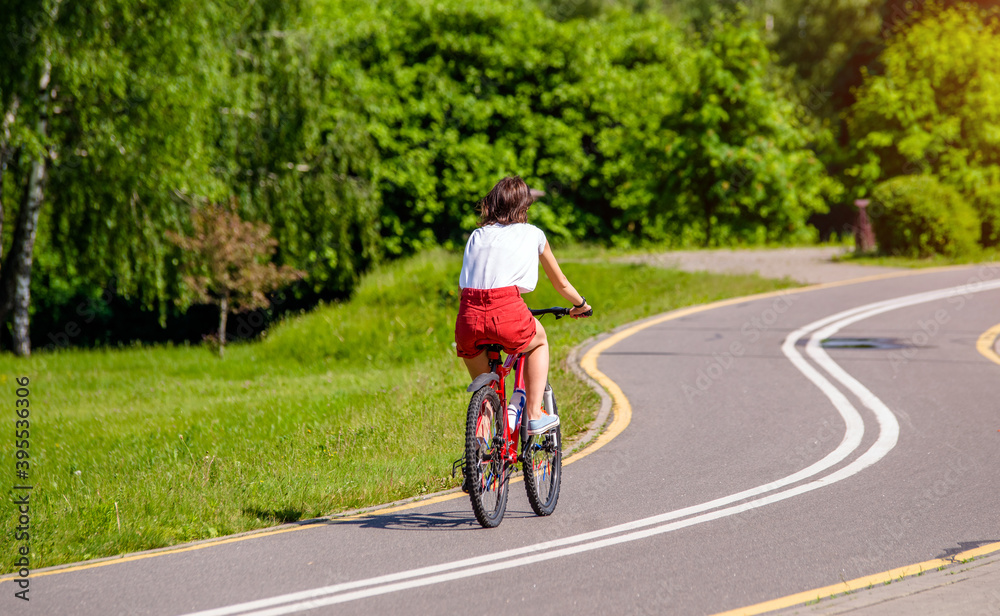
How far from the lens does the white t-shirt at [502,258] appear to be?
548 cm

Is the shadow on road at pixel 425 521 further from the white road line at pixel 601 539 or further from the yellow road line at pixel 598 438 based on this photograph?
the white road line at pixel 601 539

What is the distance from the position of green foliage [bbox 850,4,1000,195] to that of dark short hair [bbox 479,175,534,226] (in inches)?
1105

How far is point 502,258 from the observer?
5488mm

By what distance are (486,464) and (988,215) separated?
74.8 ft

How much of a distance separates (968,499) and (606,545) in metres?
2.59

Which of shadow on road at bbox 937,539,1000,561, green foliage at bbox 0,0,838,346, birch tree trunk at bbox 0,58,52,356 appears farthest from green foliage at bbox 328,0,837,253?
shadow on road at bbox 937,539,1000,561

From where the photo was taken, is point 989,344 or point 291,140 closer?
point 989,344

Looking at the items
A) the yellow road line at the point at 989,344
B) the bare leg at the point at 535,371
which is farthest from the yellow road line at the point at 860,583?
the yellow road line at the point at 989,344

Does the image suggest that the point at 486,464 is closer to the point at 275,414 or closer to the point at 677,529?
the point at 677,529

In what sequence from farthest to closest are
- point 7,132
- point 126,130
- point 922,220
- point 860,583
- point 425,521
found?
point 922,220 → point 126,130 → point 7,132 → point 425,521 → point 860,583

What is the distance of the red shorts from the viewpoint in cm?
545

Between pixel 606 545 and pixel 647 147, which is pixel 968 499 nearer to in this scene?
pixel 606 545

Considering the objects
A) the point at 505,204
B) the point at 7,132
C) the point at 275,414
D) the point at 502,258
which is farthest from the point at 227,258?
the point at 502,258

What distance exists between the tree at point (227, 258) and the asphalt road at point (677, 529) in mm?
14562
